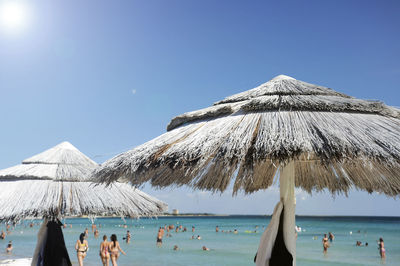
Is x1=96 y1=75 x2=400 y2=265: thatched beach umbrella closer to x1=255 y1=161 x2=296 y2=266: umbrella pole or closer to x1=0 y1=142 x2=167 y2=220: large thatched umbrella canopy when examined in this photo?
x1=255 y1=161 x2=296 y2=266: umbrella pole

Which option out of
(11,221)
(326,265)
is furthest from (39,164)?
(326,265)

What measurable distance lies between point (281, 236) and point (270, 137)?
42.6 inches

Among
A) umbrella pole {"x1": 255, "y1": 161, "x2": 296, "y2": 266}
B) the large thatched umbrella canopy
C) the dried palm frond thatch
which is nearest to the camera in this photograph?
the dried palm frond thatch

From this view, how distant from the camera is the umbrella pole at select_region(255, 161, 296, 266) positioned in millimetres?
3371

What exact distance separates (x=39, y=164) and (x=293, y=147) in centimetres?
500

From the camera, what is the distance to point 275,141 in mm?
2838

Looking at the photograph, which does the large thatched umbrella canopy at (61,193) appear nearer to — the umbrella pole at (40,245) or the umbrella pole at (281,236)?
the umbrella pole at (40,245)

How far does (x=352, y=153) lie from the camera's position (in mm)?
2764

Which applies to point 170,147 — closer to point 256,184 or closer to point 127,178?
point 127,178

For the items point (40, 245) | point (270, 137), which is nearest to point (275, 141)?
point (270, 137)

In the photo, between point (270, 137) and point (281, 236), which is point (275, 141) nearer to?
point (270, 137)

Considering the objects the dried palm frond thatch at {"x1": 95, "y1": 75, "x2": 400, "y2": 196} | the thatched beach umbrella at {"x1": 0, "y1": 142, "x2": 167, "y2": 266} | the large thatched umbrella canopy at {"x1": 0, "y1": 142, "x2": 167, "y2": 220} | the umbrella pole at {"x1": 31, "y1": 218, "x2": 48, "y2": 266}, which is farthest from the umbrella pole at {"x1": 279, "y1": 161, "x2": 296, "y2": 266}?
the umbrella pole at {"x1": 31, "y1": 218, "x2": 48, "y2": 266}

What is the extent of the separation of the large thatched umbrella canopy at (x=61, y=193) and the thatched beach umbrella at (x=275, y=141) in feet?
6.71

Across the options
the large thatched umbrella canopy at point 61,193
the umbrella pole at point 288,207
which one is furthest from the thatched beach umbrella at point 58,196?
the umbrella pole at point 288,207
